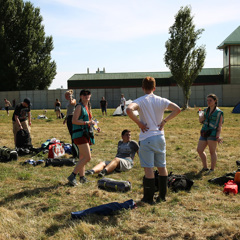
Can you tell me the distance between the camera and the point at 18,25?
45.2m

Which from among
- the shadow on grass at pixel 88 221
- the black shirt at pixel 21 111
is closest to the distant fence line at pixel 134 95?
the black shirt at pixel 21 111

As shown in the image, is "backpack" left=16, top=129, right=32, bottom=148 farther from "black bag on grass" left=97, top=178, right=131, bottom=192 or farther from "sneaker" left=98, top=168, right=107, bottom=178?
"black bag on grass" left=97, top=178, right=131, bottom=192

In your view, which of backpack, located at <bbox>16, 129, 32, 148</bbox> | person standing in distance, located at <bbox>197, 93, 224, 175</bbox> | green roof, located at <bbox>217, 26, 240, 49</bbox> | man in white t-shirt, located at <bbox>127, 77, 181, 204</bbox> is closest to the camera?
man in white t-shirt, located at <bbox>127, 77, 181, 204</bbox>

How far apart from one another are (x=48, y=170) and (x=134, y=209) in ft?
11.0

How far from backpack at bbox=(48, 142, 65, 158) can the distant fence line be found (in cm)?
3314

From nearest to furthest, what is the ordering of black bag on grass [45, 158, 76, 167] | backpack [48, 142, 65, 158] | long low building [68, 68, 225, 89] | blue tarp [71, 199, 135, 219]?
blue tarp [71, 199, 135, 219] < black bag on grass [45, 158, 76, 167] < backpack [48, 142, 65, 158] < long low building [68, 68, 225, 89]

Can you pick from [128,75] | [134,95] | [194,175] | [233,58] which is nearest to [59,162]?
[194,175]

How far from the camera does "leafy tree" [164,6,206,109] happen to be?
110ft

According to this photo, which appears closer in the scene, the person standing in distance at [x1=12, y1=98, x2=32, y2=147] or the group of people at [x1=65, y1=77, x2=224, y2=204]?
the group of people at [x1=65, y1=77, x2=224, y2=204]

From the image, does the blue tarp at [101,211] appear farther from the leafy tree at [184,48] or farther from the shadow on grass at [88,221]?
the leafy tree at [184,48]

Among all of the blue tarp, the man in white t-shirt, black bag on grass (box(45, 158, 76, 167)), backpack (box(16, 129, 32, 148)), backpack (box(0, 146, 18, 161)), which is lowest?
the blue tarp

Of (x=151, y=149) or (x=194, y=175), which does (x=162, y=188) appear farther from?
(x=194, y=175)

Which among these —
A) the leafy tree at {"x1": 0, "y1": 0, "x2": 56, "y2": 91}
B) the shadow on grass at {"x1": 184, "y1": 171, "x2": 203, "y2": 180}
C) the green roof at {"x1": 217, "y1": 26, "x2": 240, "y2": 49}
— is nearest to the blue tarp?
the shadow on grass at {"x1": 184, "y1": 171, "x2": 203, "y2": 180}

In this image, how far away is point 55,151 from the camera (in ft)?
28.3
